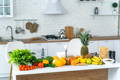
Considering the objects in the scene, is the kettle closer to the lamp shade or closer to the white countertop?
the lamp shade

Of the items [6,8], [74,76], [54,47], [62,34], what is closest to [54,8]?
[62,34]

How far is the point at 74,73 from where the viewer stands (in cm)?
330

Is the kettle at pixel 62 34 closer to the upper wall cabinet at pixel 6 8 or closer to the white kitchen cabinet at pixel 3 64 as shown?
the upper wall cabinet at pixel 6 8

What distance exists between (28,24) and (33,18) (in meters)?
0.20

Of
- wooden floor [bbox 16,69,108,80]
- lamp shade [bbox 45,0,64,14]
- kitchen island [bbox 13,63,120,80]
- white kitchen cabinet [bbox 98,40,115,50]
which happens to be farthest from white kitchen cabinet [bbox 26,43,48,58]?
wooden floor [bbox 16,69,108,80]

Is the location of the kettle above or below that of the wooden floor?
above

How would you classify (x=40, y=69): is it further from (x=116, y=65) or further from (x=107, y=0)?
(x=107, y=0)

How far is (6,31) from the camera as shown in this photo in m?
5.96

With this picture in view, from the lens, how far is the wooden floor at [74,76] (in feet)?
10.3

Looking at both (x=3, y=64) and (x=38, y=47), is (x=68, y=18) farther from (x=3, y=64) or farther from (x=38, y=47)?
(x=3, y=64)

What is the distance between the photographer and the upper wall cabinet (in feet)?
18.5

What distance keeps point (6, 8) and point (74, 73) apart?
9.83 ft

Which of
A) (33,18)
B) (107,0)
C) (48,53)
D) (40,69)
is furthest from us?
(107,0)

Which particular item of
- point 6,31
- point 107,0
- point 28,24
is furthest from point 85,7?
point 6,31
